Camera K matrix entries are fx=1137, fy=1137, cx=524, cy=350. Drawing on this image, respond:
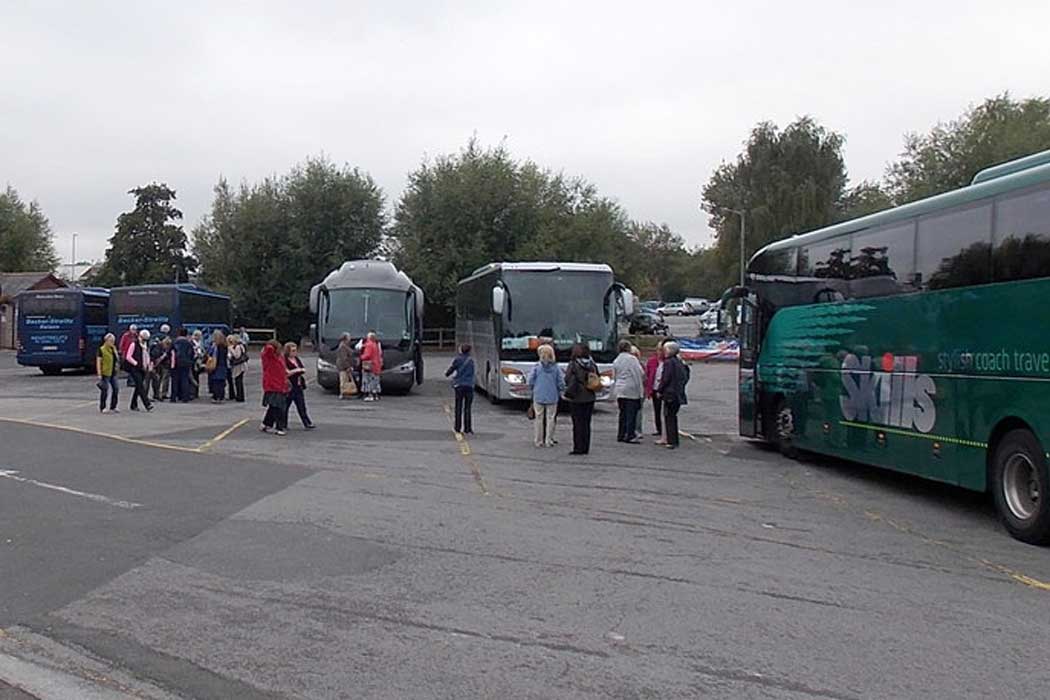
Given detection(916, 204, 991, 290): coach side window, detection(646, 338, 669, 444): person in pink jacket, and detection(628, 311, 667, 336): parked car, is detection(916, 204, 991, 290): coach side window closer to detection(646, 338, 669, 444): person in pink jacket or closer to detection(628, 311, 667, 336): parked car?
detection(646, 338, 669, 444): person in pink jacket

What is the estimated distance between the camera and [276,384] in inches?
747

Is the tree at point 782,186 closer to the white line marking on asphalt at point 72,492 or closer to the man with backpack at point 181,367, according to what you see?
the man with backpack at point 181,367

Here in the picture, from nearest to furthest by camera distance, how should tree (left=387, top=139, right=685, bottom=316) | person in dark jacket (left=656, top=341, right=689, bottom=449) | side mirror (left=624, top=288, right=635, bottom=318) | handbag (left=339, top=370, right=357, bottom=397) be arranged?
person in dark jacket (left=656, top=341, right=689, bottom=449) < side mirror (left=624, top=288, right=635, bottom=318) < handbag (left=339, top=370, right=357, bottom=397) < tree (left=387, top=139, right=685, bottom=316)

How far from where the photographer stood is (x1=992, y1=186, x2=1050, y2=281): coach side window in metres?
10.4

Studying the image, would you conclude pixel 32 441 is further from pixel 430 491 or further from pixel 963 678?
pixel 963 678

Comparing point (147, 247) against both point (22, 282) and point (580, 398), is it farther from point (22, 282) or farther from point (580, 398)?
point (580, 398)

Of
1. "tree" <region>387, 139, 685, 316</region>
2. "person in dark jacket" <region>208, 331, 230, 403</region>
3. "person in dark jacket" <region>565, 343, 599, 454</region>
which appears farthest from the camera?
"tree" <region>387, 139, 685, 316</region>

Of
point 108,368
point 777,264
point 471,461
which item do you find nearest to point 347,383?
point 108,368

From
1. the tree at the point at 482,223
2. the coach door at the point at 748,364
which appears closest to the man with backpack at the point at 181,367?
the coach door at the point at 748,364

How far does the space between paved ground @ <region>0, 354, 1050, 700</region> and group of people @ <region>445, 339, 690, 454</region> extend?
3.81 ft

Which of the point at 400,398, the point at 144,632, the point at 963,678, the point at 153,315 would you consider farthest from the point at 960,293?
the point at 153,315

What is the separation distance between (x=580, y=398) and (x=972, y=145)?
5282 cm

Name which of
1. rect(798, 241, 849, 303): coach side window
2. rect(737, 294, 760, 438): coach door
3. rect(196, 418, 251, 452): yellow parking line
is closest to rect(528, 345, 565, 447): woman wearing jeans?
rect(737, 294, 760, 438): coach door

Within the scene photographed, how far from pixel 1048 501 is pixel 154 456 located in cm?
1120
